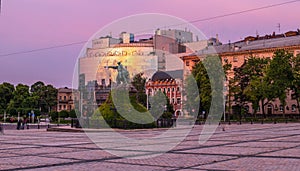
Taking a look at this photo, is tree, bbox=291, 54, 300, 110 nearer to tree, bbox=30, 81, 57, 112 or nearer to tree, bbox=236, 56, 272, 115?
tree, bbox=236, 56, 272, 115

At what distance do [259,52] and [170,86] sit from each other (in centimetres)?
2285

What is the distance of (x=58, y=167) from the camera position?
1381 cm

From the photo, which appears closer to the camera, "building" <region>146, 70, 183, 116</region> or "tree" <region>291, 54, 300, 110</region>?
"tree" <region>291, 54, 300, 110</region>

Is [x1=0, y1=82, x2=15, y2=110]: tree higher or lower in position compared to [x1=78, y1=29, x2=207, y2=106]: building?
lower

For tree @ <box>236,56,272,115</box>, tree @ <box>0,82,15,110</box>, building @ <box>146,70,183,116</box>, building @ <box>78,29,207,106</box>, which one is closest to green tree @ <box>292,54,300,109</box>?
tree @ <box>236,56,272,115</box>

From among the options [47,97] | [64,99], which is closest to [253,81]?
[47,97]

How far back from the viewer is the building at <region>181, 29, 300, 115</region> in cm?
8425

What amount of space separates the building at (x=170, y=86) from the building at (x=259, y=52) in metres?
4.55

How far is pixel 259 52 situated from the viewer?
89.5 metres

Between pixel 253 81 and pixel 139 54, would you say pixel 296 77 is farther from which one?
pixel 139 54

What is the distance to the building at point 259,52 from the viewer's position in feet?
276

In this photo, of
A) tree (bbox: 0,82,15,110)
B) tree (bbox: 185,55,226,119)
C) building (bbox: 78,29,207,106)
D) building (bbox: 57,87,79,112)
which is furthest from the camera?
building (bbox: 57,87,79,112)

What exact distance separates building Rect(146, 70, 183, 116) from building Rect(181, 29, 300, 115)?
179 inches

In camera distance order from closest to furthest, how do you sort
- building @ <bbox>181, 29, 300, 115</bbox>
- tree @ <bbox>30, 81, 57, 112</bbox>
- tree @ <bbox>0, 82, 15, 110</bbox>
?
building @ <bbox>181, 29, 300, 115</bbox>
tree @ <bbox>0, 82, 15, 110</bbox>
tree @ <bbox>30, 81, 57, 112</bbox>
